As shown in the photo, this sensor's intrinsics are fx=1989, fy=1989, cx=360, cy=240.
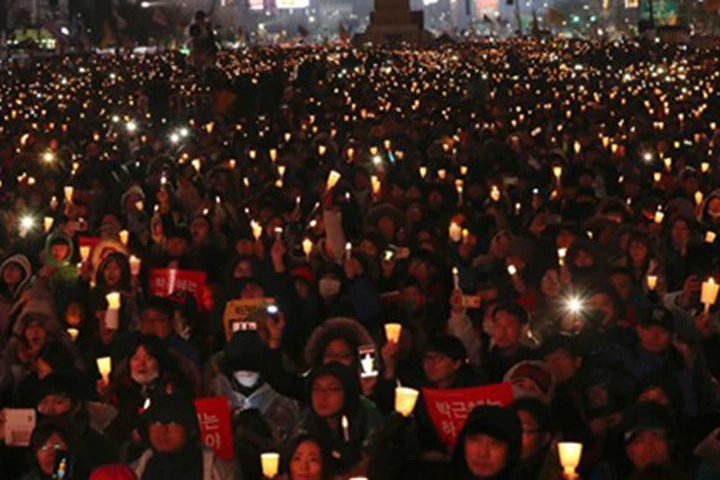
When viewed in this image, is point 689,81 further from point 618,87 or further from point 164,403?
point 164,403

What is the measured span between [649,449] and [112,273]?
16.7 feet

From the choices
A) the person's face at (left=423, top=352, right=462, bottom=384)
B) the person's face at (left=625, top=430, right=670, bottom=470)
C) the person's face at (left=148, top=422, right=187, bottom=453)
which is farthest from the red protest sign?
the person's face at (left=625, top=430, right=670, bottom=470)

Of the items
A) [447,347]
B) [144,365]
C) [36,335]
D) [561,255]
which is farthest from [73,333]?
[561,255]

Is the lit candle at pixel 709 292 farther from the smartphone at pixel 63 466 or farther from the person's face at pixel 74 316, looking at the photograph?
the smartphone at pixel 63 466

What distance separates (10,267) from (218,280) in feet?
5.11

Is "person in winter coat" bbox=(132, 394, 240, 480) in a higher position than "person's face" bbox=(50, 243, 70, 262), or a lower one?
lower

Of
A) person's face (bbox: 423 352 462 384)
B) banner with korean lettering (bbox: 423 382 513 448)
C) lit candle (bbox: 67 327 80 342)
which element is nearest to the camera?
banner with korean lettering (bbox: 423 382 513 448)

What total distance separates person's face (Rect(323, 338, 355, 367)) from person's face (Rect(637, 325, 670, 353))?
4.68 ft

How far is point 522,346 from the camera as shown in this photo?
927 centimetres

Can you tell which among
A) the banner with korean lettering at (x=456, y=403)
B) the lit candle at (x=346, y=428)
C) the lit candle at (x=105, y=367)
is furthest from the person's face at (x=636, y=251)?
the lit candle at (x=346, y=428)

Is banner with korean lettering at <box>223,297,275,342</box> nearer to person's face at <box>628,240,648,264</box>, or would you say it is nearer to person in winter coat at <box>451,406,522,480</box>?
person's face at <box>628,240,648,264</box>

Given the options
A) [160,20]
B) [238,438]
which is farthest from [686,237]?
[160,20]

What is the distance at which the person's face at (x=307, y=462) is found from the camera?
22.3 ft

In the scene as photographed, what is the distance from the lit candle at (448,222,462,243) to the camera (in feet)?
45.3
